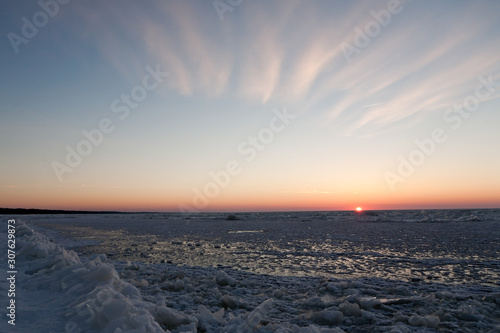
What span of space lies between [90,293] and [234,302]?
8.07ft

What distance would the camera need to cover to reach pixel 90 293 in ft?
13.8

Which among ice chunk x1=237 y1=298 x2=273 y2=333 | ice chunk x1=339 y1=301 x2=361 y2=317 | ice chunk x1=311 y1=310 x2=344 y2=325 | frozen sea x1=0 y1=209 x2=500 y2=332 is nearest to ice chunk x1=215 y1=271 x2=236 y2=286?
frozen sea x1=0 y1=209 x2=500 y2=332

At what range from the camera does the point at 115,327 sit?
3.31 meters

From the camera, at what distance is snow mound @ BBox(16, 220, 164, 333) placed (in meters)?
3.42

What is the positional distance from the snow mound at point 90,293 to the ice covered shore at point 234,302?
11 millimetres

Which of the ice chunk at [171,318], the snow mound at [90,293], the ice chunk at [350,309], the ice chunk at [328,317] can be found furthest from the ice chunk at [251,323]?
the ice chunk at [350,309]

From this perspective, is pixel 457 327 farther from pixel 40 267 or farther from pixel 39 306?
pixel 40 267

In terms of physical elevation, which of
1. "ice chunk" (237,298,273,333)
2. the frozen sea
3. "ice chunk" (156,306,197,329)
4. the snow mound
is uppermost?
the snow mound

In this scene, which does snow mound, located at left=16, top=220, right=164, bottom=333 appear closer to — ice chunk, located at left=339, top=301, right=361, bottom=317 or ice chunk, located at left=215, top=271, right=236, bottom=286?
ice chunk, located at left=215, top=271, right=236, bottom=286

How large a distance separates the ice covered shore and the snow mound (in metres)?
0.01

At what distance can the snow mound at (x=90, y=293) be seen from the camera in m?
3.42

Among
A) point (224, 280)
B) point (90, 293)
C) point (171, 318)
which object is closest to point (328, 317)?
point (171, 318)

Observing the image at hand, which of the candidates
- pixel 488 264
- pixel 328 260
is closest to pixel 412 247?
pixel 488 264

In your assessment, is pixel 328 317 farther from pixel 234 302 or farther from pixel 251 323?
pixel 234 302
